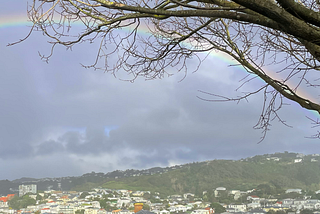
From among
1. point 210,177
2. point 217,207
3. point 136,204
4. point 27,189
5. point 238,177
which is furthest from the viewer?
point 27,189

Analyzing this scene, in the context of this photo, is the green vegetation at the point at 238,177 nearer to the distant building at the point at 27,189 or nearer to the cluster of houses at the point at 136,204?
the cluster of houses at the point at 136,204

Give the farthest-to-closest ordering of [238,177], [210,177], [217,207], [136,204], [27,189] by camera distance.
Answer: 1. [27,189]
2. [210,177]
3. [238,177]
4. [136,204]
5. [217,207]

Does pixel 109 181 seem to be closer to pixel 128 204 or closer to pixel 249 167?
pixel 128 204

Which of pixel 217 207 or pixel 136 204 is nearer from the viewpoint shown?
pixel 217 207

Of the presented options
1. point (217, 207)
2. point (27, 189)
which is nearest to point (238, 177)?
point (217, 207)

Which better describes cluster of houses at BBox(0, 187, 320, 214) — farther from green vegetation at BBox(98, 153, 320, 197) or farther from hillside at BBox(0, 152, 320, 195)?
hillside at BBox(0, 152, 320, 195)

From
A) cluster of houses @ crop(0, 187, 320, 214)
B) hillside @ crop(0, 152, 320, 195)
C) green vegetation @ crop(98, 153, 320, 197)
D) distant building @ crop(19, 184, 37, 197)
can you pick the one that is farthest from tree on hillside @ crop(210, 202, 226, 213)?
distant building @ crop(19, 184, 37, 197)

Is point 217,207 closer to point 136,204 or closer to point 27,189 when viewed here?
point 136,204

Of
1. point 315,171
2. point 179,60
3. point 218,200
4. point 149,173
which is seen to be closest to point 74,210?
point 149,173

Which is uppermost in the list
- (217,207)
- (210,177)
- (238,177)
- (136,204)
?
(210,177)

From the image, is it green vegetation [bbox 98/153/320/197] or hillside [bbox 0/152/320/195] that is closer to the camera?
green vegetation [bbox 98/153/320/197]
